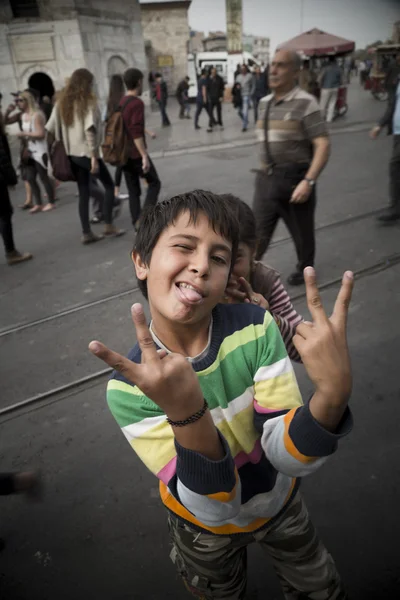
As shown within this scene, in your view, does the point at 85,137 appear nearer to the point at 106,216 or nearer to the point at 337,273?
the point at 106,216

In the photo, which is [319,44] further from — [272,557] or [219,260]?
[272,557]

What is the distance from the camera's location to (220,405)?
1.13 meters

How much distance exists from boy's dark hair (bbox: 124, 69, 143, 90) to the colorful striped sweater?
4.43 meters

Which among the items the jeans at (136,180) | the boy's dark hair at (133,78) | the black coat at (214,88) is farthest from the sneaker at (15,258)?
the black coat at (214,88)

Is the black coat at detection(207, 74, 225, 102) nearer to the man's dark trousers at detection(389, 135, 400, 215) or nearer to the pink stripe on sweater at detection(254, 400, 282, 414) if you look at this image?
the man's dark trousers at detection(389, 135, 400, 215)

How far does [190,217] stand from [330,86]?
13821 millimetres

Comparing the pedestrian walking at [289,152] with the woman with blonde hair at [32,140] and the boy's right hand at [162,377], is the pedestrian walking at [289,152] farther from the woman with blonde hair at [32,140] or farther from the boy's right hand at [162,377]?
the woman with blonde hair at [32,140]

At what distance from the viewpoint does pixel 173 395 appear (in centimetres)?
83

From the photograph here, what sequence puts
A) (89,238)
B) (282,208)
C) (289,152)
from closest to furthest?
(289,152), (282,208), (89,238)

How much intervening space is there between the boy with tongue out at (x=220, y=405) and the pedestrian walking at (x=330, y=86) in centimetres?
1331

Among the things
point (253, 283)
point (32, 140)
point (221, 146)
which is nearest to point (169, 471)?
point (253, 283)

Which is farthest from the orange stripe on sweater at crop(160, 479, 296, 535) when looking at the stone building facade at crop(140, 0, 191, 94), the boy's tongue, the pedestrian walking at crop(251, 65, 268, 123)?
the stone building facade at crop(140, 0, 191, 94)

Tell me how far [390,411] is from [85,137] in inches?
168

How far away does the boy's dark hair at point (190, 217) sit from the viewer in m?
1.16
